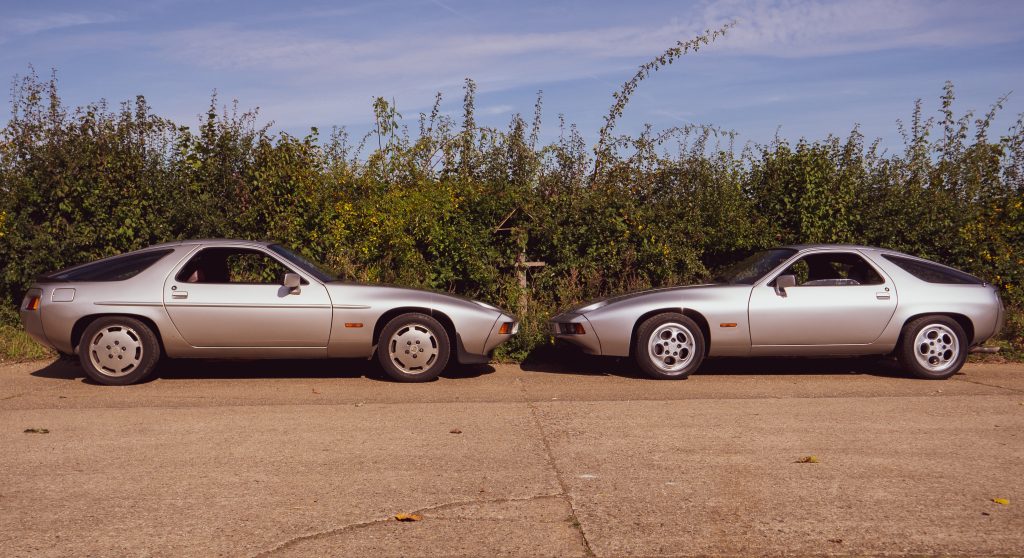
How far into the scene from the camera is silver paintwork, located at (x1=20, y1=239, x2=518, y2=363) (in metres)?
8.02

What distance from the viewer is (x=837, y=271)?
909 centimetres

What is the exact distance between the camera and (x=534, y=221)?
37.9 ft

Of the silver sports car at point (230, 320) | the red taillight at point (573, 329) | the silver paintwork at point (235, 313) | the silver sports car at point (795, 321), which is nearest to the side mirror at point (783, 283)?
the silver sports car at point (795, 321)

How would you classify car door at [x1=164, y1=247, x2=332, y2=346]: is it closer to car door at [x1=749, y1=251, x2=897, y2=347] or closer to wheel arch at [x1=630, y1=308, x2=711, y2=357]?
wheel arch at [x1=630, y1=308, x2=711, y2=357]

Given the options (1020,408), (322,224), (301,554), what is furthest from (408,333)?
(1020,408)

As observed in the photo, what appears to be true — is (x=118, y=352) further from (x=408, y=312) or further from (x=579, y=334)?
(x=579, y=334)

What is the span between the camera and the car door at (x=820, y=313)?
838 centimetres

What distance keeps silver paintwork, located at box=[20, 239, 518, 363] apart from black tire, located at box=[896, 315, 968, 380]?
441 cm

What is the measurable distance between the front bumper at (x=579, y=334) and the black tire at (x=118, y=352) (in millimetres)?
4003

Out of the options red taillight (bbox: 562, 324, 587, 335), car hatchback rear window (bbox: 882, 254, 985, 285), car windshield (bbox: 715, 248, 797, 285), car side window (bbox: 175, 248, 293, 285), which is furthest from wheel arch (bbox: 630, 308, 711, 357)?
car side window (bbox: 175, 248, 293, 285)

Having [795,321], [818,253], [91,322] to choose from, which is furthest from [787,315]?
[91,322]

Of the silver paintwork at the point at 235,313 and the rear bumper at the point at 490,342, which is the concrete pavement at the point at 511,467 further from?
the silver paintwork at the point at 235,313

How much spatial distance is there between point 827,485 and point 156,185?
9.46 m

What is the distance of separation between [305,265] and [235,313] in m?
0.92
